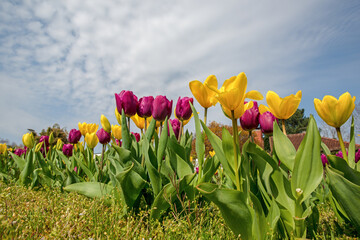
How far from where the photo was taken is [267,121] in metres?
1.77

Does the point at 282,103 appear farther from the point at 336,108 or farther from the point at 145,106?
the point at 145,106

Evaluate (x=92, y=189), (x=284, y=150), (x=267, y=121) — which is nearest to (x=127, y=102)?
(x=92, y=189)

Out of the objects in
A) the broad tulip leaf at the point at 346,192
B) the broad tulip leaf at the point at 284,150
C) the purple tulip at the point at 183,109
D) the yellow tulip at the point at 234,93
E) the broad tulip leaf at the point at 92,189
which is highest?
the purple tulip at the point at 183,109

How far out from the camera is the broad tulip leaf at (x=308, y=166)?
4.21 ft

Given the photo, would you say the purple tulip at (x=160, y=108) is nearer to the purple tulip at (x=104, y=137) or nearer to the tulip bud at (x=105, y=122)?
the tulip bud at (x=105, y=122)

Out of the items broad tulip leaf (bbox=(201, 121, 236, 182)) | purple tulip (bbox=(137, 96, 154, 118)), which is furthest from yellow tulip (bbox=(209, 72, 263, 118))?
purple tulip (bbox=(137, 96, 154, 118))

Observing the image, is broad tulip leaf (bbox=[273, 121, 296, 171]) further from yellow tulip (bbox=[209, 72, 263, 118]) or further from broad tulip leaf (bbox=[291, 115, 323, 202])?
yellow tulip (bbox=[209, 72, 263, 118])

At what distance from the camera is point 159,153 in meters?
1.95

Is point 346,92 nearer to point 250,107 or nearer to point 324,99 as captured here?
point 324,99

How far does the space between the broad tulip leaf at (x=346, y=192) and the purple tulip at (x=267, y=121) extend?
55 cm

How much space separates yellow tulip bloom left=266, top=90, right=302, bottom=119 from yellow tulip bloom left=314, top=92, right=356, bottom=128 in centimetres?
16

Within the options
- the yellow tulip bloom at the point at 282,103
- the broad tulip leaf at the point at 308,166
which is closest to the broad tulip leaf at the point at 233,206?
the broad tulip leaf at the point at 308,166

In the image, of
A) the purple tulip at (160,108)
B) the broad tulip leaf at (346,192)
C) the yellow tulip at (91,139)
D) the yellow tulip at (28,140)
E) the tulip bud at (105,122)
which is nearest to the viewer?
the broad tulip leaf at (346,192)

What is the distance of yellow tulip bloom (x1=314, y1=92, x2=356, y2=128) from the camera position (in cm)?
148
